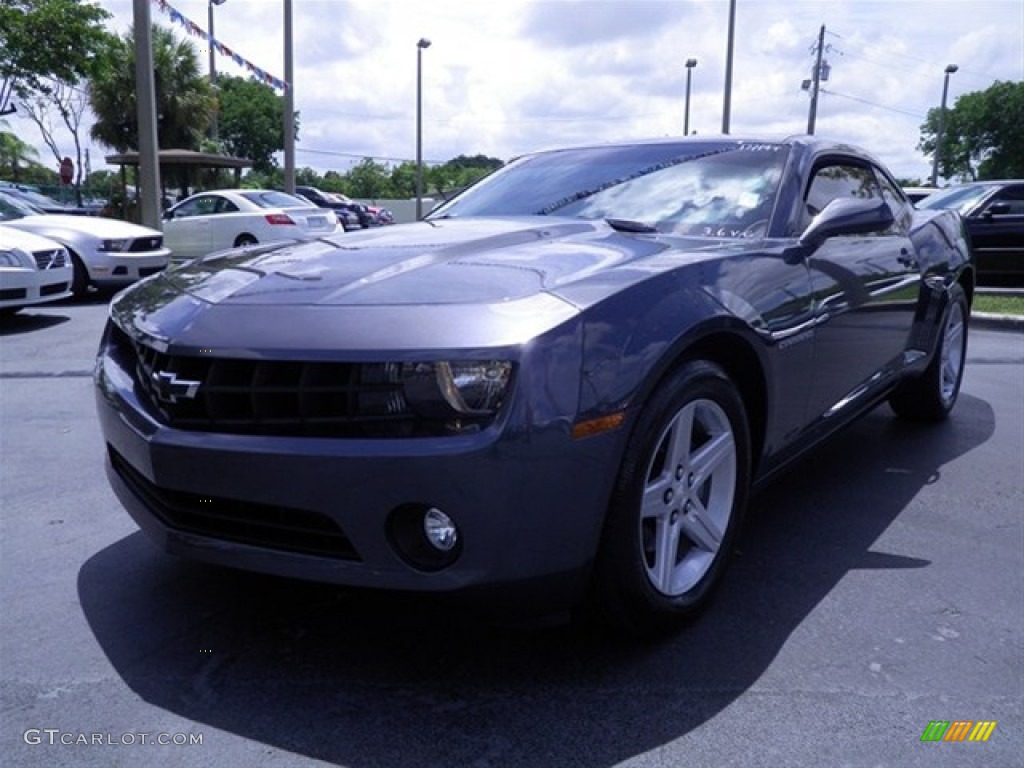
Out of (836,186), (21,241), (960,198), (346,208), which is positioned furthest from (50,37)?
(836,186)

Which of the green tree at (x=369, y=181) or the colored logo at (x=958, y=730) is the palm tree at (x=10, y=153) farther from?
the colored logo at (x=958, y=730)

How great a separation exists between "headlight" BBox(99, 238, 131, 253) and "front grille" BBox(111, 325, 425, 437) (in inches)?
349

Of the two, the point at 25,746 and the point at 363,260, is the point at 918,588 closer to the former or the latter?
the point at 363,260

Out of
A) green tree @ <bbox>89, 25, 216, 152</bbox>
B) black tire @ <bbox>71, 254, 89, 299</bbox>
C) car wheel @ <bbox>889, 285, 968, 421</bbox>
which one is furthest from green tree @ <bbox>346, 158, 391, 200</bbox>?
car wheel @ <bbox>889, 285, 968, 421</bbox>

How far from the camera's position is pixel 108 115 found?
33469 millimetres

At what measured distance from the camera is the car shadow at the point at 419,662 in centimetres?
215

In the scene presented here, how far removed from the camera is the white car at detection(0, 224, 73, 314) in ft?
27.6

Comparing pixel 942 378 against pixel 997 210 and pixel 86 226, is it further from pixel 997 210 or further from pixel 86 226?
pixel 86 226

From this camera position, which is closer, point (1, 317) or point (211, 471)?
point (211, 471)

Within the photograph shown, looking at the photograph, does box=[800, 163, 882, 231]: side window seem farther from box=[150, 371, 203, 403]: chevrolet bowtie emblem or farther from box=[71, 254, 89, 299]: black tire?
box=[71, 254, 89, 299]: black tire

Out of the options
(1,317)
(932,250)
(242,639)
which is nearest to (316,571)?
(242,639)

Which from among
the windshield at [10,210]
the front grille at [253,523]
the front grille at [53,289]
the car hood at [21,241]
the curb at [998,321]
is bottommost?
the curb at [998,321]

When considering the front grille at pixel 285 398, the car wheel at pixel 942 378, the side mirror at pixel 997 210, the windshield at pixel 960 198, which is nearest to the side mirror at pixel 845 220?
the car wheel at pixel 942 378

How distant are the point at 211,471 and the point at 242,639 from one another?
600 mm
